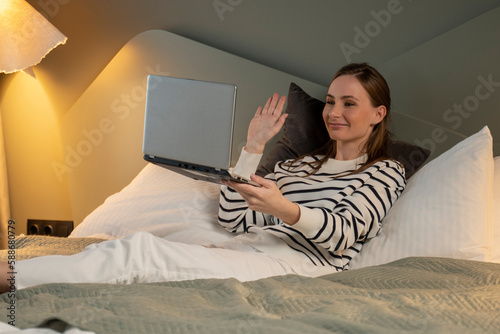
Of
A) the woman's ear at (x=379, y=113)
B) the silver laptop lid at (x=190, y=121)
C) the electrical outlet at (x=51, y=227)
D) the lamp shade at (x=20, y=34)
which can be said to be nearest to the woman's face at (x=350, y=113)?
the woman's ear at (x=379, y=113)

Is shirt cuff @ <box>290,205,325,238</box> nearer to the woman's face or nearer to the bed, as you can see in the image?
the bed

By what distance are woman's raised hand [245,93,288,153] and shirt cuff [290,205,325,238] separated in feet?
0.83

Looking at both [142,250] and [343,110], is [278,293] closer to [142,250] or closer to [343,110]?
[142,250]

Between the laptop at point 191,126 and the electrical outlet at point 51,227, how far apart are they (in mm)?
1507

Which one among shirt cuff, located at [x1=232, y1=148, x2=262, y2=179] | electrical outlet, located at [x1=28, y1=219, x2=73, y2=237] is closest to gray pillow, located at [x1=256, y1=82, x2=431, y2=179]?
shirt cuff, located at [x1=232, y1=148, x2=262, y2=179]

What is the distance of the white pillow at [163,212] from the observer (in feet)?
5.43

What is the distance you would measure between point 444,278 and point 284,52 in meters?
1.26

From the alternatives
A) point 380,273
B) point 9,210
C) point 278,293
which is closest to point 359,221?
point 380,273

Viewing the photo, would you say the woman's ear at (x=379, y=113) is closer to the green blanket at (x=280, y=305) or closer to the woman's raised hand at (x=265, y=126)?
the woman's raised hand at (x=265, y=126)

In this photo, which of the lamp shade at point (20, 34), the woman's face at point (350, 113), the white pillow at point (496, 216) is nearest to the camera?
the white pillow at point (496, 216)

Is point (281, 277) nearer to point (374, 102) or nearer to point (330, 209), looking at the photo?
point (330, 209)

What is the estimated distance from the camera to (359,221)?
136cm

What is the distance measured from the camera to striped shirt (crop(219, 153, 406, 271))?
131cm

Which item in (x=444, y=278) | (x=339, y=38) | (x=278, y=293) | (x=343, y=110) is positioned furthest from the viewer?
(x=339, y=38)
